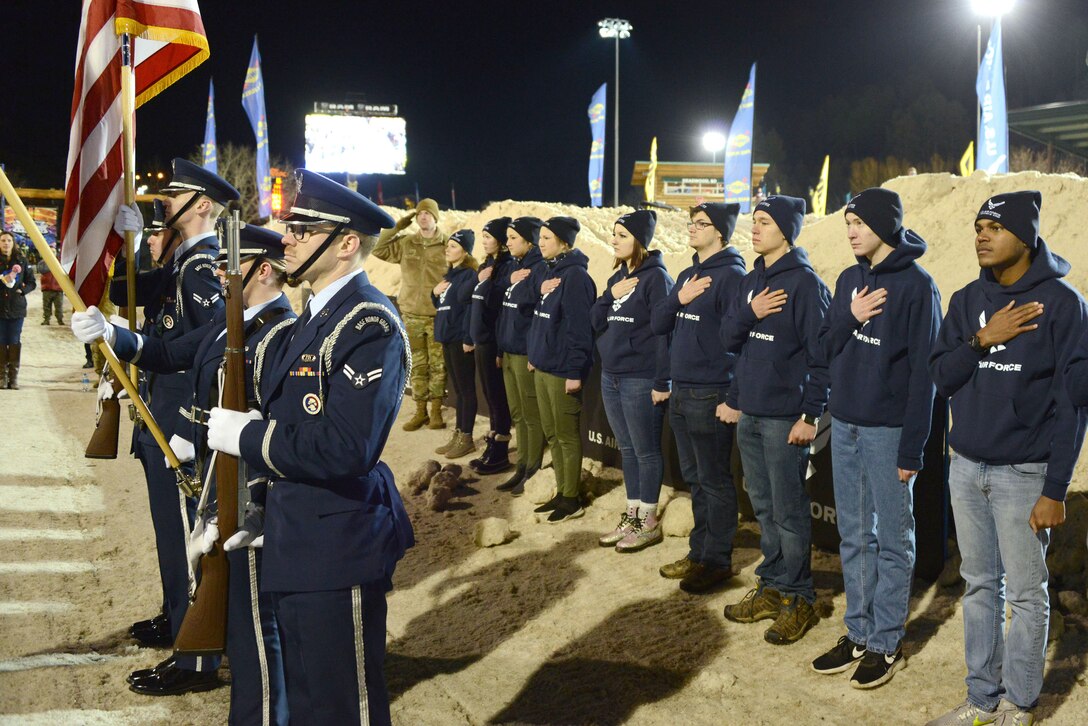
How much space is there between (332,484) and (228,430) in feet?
1.20

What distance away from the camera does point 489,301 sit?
9.21 meters

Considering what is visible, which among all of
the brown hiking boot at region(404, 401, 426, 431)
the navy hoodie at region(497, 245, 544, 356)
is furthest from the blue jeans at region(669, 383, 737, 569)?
the brown hiking boot at region(404, 401, 426, 431)

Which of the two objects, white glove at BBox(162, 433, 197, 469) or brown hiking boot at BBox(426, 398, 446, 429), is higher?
white glove at BBox(162, 433, 197, 469)

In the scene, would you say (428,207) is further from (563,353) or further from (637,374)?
(637,374)

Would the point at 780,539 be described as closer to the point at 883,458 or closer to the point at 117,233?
the point at 883,458

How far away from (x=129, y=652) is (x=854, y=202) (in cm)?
456

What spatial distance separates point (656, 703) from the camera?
4.49m

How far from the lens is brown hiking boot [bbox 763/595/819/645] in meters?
5.07

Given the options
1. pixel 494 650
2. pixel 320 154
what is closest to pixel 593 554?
pixel 494 650

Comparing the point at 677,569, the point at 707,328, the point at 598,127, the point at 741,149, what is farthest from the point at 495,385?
the point at 598,127

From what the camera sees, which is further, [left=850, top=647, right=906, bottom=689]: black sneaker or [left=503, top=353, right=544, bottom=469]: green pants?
[left=503, top=353, right=544, bottom=469]: green pants

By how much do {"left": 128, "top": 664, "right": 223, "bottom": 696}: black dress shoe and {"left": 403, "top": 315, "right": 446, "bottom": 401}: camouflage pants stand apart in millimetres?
6413

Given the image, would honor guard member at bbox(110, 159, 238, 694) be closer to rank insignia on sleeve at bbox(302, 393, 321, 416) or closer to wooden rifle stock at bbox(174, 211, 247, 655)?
wooden rifle stock at bbox(174, 211, 247, 655)

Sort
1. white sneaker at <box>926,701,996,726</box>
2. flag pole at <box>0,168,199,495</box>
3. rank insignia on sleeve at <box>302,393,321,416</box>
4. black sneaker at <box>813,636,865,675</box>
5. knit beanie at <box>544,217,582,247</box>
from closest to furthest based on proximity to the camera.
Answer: rank insignia on sleeve at <box>302,393,321,416</box> < flag pole at <box>0,168,199,495</box> < white sneaker at <box>926,701,996,726</box> < black sneaker at <box>813,636,865,675</box> < knit beanie at <box>544,217,582,247</box>
